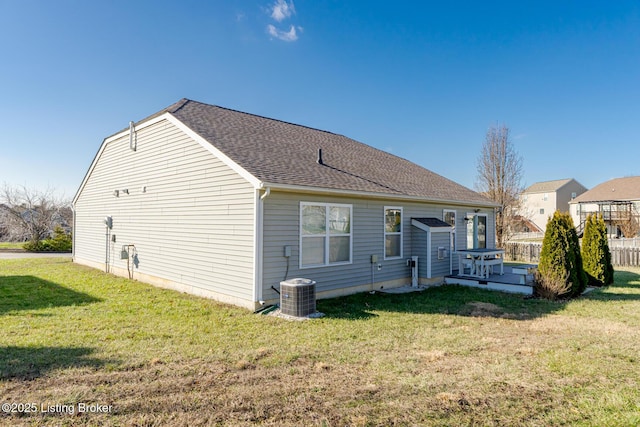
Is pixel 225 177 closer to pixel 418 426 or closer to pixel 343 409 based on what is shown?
pixel 343 409

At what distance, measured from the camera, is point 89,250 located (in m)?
13.7

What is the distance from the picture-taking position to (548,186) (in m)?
46.0

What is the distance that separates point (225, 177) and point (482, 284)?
8.06m

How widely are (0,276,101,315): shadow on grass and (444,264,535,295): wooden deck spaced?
9.93 meters

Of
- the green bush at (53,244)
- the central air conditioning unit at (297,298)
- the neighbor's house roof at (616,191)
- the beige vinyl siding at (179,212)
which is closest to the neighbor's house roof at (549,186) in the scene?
the neighbor's house roof at (616,191)

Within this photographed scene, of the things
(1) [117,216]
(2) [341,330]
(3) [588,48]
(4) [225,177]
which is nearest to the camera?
(2) [341,330]

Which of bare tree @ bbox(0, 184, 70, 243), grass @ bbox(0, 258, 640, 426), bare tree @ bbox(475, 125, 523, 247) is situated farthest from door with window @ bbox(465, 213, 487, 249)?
bare tree @ bbox(0, 184, 70, 243)

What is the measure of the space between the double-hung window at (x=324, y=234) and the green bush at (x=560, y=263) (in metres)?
5.23

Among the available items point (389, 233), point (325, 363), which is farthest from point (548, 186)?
point (325, 363)

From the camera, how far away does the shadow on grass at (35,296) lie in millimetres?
7242

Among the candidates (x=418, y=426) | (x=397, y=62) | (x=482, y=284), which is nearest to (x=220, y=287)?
(x=418, y=426)

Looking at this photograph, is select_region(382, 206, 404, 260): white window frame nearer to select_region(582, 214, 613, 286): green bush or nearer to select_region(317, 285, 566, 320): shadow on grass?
select_region(317, 285, 566, 320): shadow on grass

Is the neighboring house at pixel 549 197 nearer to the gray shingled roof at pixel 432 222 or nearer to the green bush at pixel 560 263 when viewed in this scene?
the green bush at pixel 560 263

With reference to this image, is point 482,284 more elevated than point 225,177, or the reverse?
point 225,177
